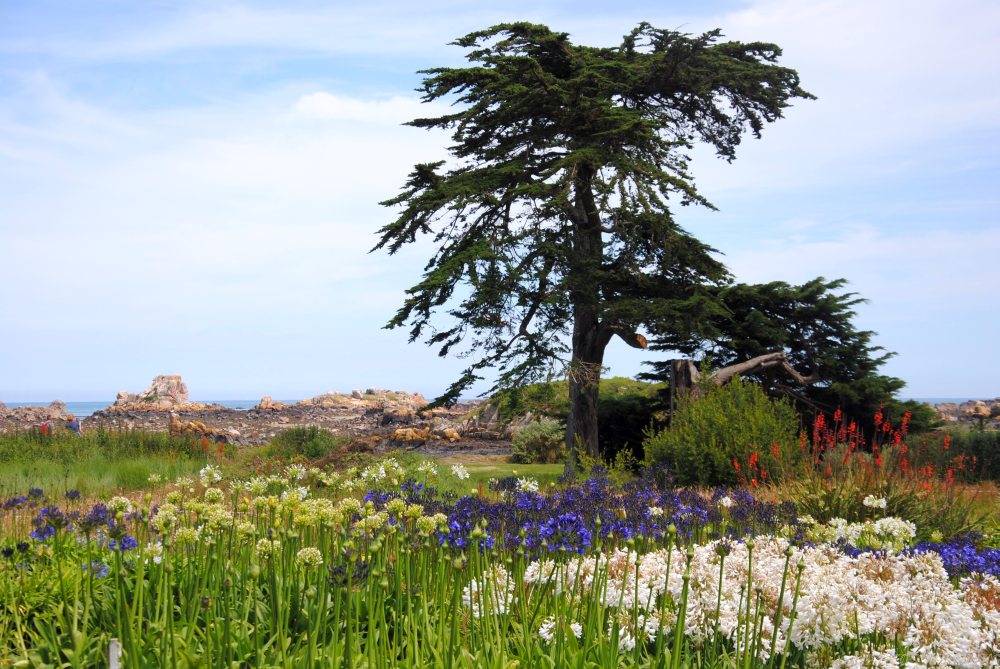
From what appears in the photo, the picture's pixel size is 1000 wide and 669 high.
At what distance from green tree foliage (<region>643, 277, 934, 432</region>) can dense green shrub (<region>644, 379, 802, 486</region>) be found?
210 inches

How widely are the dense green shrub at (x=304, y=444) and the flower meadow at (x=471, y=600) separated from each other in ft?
38.7

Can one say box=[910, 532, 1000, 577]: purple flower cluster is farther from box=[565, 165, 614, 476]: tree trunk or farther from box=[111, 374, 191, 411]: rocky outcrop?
box=[111, 374, 191, 411]: rocky outcrop

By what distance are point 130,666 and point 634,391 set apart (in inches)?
691

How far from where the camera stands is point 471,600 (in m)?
3.26

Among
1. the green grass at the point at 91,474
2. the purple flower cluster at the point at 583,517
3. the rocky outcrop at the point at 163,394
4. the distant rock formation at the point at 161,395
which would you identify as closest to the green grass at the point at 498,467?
the green grass at the point at 91,474

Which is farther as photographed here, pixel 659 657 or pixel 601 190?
pixel 601 190

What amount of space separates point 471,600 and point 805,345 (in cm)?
1644

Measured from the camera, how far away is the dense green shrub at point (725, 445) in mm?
11344

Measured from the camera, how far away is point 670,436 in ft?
40.1

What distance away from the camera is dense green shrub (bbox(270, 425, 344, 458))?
54.3 ft

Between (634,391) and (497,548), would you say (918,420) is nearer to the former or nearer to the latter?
(634,391)

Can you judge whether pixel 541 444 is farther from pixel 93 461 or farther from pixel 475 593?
pixel 475 593

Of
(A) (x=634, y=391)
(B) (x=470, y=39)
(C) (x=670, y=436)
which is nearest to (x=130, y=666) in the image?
(C) (x=670, y=436)

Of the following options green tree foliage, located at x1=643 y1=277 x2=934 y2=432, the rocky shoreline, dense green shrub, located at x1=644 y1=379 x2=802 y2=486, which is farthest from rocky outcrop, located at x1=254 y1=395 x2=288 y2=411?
dense green shrub, located at x1=644 y1=379 x2=802 y2=486
